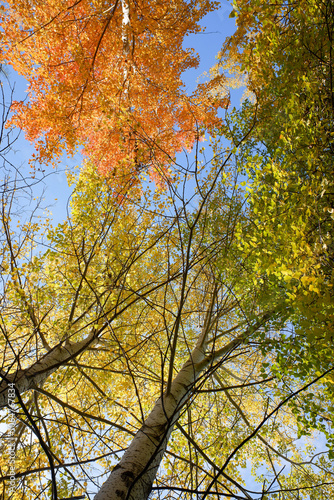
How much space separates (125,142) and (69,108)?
6.87 ft

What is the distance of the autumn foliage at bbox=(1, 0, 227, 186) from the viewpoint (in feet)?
22.1

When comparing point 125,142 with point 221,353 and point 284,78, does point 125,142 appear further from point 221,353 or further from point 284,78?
point 221,353

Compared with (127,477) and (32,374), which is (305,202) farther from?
(32,374)

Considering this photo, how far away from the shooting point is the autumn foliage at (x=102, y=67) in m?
6.75

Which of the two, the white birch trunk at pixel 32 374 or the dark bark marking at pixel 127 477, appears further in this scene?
the white birch trunk at pixel 32 374

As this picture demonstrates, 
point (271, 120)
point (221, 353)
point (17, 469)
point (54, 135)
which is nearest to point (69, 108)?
point (54, 135)

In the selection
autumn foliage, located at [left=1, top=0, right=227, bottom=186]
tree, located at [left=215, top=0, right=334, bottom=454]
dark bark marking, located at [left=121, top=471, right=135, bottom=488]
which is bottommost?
dark bark marking, located at [left=121, top=471, right=135, bottom=488]

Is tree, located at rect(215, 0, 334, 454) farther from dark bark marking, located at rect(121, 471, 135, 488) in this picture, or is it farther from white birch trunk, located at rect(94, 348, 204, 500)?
dark bark marking, located at rect(121, 471, 135, 488)

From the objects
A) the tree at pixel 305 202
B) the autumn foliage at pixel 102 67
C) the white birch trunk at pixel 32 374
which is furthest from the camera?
the autumn foliage at pixel 102 67

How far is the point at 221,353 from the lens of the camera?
3.35 meters

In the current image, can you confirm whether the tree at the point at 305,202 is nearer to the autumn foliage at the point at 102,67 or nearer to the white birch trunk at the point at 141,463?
the white birch trunk at the point at 141,463

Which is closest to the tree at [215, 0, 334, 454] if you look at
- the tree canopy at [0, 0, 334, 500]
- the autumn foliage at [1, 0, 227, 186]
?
the tree canopy at [0, 0, 334, 500]

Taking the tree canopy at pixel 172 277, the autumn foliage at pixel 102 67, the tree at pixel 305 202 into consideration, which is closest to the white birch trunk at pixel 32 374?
the tree canopy at pixel 172 277

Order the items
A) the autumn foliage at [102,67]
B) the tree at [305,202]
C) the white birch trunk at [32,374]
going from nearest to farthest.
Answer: the tree at [305,202] → the white birch trunk at [32,374] → the autumn foliage at [102,67]
